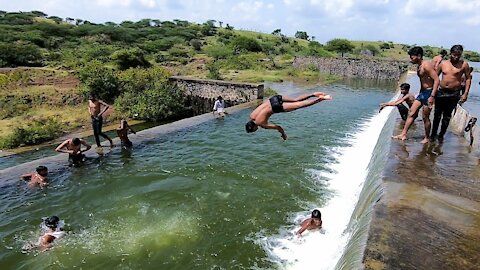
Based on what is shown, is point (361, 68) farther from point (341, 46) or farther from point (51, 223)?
point (51, 223)

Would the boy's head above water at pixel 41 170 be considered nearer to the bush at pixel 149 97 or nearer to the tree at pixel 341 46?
the bush at pixel 149 97

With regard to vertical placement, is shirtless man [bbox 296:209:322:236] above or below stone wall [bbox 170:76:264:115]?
below

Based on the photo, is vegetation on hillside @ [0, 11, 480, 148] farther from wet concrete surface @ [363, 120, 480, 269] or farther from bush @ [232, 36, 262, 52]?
wet concrete surface @ [363, 120, 480, 269]

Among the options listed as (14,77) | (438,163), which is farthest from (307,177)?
(14,77)

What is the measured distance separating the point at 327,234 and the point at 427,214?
7.79 feet

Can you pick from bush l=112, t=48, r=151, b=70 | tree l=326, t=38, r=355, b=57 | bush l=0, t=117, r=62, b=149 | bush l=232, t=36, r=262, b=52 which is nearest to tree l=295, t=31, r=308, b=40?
tree l=326, t=38, r=355, b=57

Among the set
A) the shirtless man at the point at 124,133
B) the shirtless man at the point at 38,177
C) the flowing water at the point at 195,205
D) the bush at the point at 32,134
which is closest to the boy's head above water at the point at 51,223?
the flowing water at the point at 195,205

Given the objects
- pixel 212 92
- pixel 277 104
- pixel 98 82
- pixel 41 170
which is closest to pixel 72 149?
pixel 41 170

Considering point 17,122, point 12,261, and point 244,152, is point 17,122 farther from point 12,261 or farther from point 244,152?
point 12,261

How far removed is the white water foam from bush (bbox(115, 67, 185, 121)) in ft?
41.8

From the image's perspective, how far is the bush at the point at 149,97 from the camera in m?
21.0

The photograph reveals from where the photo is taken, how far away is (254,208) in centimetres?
830

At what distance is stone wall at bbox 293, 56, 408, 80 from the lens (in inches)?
1633

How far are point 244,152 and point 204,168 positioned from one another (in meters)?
2.10
